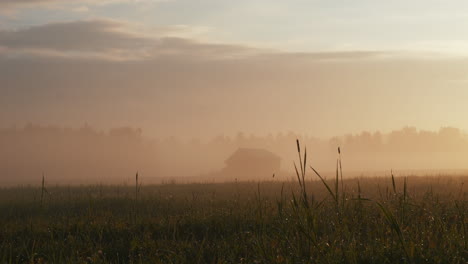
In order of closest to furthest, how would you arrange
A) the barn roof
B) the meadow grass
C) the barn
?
the meadow grass
the barn
the barn roof

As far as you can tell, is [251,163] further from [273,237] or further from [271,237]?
[273,237]

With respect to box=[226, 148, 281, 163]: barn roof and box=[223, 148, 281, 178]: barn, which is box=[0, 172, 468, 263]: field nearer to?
box=[223, 148, 281, 178]: barn

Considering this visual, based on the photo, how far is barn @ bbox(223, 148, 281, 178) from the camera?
116 meters

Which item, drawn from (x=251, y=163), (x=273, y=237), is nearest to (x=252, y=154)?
(x=251, y=163)

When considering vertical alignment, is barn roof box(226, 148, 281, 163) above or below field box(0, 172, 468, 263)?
above

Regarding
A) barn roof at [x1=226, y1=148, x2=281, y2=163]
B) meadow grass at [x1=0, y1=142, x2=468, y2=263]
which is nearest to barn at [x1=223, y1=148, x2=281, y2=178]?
barn roof at [x1=226, y1=148, x2=281, y2=163]

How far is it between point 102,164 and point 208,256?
185090mm

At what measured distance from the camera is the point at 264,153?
120 m

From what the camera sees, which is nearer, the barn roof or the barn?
the barn

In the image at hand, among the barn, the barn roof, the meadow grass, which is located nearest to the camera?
the meadow grass

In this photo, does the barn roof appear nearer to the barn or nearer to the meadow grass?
the barn

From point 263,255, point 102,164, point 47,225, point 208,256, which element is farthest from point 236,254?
point 102,164

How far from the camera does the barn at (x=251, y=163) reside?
116000 mm

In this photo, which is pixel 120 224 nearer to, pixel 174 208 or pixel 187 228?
pixel 187 228
